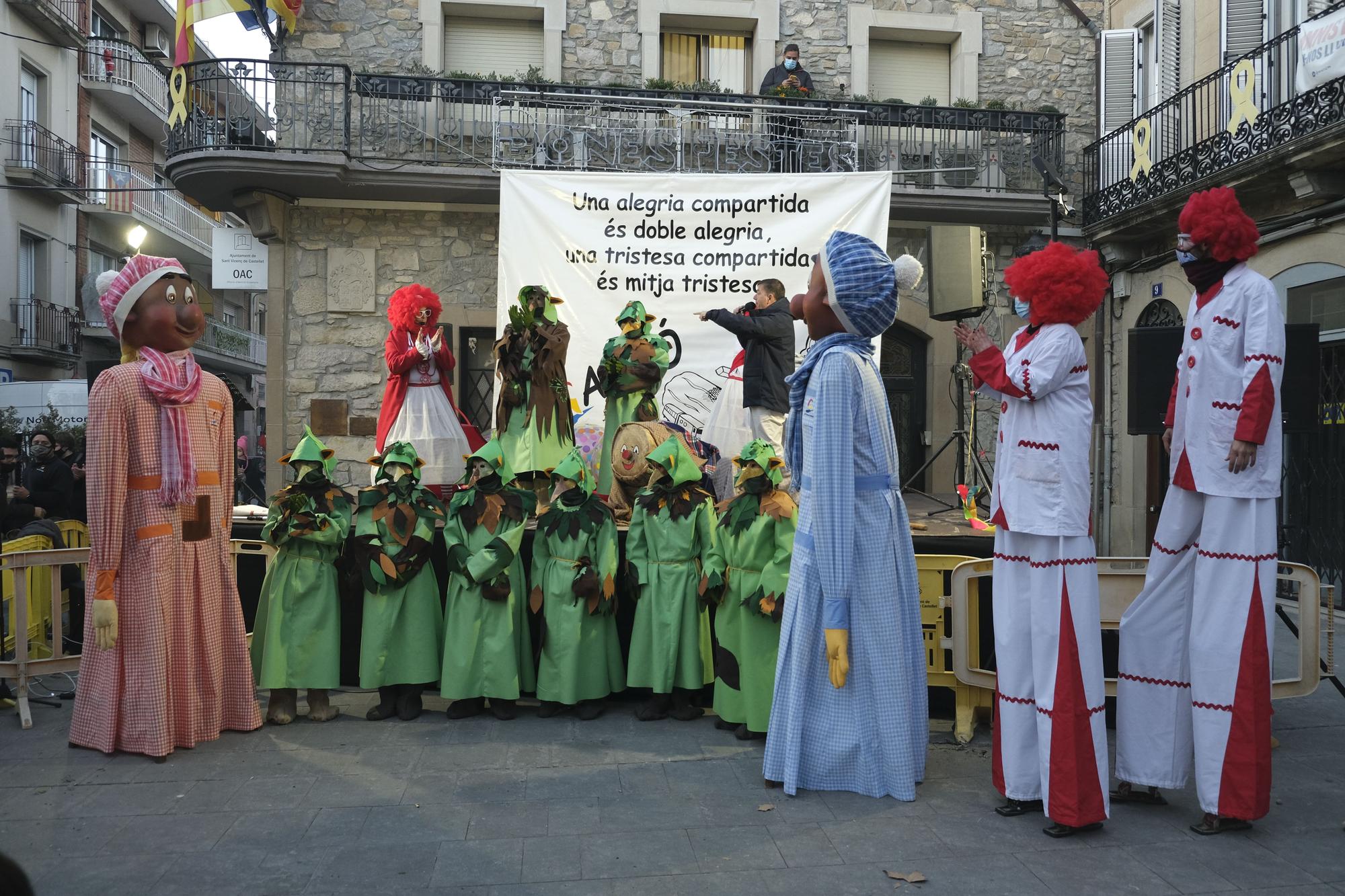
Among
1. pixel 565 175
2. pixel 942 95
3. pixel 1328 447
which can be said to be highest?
pixel 942 95

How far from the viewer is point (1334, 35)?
916 cm

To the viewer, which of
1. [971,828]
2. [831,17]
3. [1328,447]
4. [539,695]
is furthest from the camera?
[831,17]

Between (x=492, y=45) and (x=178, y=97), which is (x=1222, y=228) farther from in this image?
(x=178, y=97)

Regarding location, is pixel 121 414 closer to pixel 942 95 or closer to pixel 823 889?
pixel 823 889

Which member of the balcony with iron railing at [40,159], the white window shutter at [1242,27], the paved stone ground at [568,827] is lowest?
the paved stone ground at [568,827]

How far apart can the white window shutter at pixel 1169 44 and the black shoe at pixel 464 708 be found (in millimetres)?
11231

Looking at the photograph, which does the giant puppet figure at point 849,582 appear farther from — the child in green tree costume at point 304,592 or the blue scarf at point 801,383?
the child in green tree costume at point 304,592

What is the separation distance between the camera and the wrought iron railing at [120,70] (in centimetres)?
2419

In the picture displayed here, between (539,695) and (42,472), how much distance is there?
20.6ft

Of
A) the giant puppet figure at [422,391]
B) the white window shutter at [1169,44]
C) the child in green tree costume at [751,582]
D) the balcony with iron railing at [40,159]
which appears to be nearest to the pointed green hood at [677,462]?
the child in green tree costume at [751,582]

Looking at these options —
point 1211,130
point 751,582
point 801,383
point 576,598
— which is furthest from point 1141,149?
point 576,598

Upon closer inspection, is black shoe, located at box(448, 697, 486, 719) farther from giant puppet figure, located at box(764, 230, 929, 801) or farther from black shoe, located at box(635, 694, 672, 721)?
giant puppet figure, located at box(764, 230, 929, 801)

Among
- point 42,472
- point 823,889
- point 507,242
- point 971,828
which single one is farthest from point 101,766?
point 507,242

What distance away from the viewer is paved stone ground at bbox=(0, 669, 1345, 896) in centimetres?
336
